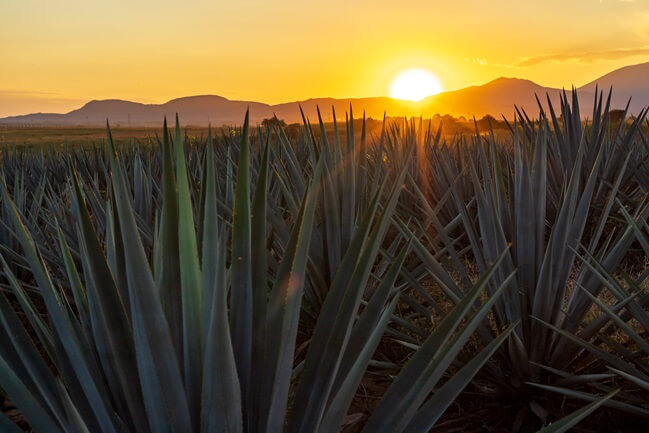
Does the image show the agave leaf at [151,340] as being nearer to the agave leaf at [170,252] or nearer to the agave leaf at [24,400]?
the agave leaf at [170,252]

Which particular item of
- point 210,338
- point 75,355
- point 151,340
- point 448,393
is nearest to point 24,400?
point 75,355

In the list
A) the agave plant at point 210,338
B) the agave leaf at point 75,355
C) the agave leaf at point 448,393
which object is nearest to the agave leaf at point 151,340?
the agave plant at point 210,338

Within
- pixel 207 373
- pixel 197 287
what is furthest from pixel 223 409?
pixel 197 287

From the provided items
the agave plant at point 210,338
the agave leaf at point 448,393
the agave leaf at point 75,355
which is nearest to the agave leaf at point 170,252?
the agave plant at point 210,338

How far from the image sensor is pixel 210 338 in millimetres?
806

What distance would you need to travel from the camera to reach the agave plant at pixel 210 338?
0.87 m

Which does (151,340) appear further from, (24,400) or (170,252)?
(24,400)

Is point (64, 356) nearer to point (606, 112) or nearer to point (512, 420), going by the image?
point (512, 420)

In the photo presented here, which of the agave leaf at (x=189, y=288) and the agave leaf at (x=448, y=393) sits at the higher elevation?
the agave leaf at (x=189, y=288)

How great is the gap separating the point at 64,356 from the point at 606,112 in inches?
150

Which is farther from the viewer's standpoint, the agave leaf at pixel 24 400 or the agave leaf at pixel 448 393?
the agave leaf at pixel 448 393

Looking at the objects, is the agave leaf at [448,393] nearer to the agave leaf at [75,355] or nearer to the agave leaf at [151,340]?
the agave leaf at [151,340]

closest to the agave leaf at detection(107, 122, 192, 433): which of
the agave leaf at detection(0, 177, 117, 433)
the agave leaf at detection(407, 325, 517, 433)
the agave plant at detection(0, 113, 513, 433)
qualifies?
the agave plant at detection(0, 113, 513, 433)

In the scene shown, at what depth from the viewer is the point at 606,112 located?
12.7 ft
